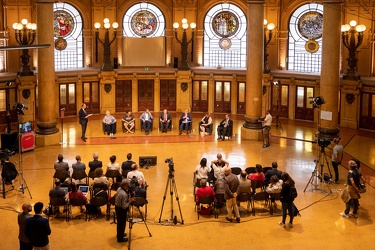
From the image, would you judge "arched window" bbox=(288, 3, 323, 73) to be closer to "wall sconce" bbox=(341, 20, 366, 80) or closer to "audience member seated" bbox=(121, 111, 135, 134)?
"wall sconce" bbox=(341, 20, 366, 80)

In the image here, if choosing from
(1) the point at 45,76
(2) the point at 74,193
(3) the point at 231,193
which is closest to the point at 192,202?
(3) the point at 231,193

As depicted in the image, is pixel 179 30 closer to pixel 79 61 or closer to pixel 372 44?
pixel 79 61

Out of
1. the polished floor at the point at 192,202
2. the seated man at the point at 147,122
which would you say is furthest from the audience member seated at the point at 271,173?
the seated man at the point at 147,122

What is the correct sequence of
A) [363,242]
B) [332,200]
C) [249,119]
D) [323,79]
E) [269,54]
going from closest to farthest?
[363,242], [332,200], [323,79], [249,119], [269,54]

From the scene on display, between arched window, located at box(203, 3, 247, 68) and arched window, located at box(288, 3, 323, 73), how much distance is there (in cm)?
273

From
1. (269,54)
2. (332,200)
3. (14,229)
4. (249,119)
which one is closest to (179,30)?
(269,54)

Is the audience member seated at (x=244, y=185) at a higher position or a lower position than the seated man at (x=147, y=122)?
lower

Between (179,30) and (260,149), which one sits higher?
(179,30)

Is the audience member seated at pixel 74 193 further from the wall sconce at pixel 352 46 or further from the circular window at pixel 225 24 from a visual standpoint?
the circular window at pixel 225 24

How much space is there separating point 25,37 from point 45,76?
16.2 ft

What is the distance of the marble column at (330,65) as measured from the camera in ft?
77.6

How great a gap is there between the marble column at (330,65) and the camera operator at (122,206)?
11.8 meters

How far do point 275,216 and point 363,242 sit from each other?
264 centimetres

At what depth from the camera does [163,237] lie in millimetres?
15172
